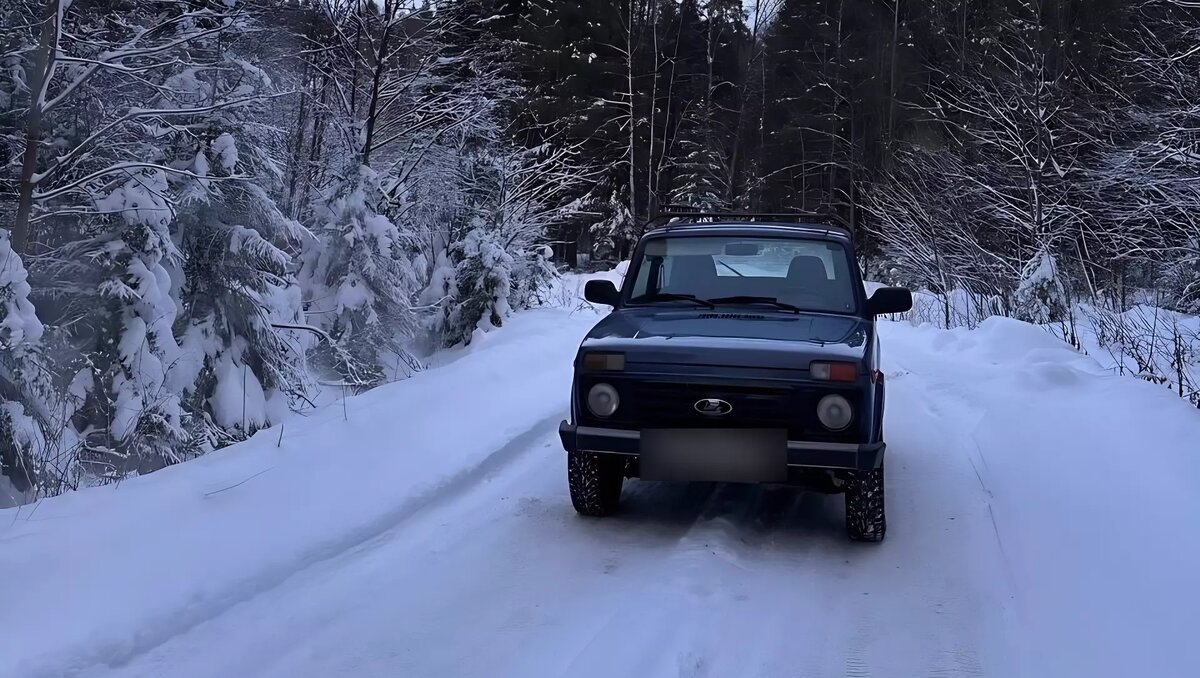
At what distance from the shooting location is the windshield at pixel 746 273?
641 cm

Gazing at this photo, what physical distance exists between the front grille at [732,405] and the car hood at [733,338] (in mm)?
125

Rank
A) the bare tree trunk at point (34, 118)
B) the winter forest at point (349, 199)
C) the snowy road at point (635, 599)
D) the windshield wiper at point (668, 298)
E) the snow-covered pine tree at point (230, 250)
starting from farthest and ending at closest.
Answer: the snow-covered pine tree at point (230, 250), the winter forest at point (349, 199), the bare tree trunk at point (34, 118), the windshield wiper at point (668, 298), the snowy road at point (635, 599)

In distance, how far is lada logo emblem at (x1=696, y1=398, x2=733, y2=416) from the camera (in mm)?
5117

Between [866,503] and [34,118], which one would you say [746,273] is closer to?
[866,503]

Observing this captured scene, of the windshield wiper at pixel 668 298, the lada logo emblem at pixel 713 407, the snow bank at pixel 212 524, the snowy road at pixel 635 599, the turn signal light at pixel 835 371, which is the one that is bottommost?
the snowy road at pixel 635 599

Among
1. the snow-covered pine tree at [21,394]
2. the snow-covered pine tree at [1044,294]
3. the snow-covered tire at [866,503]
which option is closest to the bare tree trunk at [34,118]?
the snow-covered pine tree at [21,394]

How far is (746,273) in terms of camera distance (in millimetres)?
6590

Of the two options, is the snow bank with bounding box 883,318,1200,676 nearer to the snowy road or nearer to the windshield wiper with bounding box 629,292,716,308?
the snowy road

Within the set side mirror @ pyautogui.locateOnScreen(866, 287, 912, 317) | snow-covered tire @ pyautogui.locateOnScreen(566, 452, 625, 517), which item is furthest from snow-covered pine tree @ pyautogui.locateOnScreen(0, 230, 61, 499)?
side mirror @ pyautogui.locateOnScreen(866, 287, 912, 317)

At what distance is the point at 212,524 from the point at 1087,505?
5.00 metres

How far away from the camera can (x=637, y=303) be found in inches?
262

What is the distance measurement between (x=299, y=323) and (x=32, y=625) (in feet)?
24.9

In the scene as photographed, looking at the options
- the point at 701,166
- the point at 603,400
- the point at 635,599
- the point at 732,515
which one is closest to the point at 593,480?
the point at 603,400

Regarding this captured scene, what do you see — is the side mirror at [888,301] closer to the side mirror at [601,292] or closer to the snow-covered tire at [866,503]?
the snow-covered tire at [866,503]
